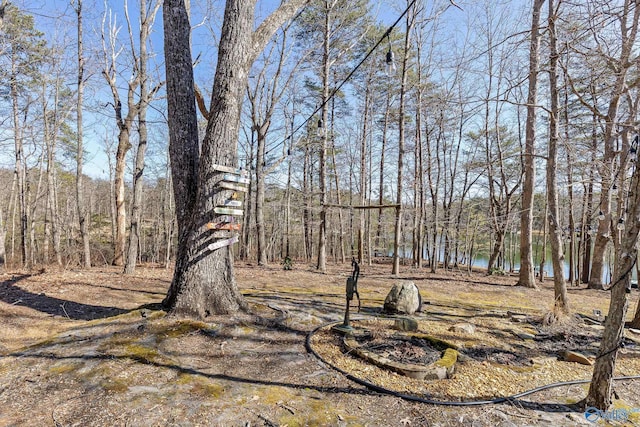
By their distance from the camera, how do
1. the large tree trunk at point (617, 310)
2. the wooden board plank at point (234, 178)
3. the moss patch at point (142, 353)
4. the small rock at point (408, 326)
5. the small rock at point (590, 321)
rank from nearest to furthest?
the large tree trunk at point (617, 310), the moss patch at point (142, 353), the wooden board plank at point (234, 178), the small rock at point (408, 326), the small rock at point (590, 321)

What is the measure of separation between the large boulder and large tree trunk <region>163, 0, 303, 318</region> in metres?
2.15

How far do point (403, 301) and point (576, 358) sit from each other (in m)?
1.92

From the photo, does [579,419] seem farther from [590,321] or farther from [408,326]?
[590,321]

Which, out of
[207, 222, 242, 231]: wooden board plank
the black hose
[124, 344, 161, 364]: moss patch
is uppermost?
[207, 222, 242, 231]: wooden board plank

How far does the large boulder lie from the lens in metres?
4.26

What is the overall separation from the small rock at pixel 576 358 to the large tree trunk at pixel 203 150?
136 inches

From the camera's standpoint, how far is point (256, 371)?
7.65 ft

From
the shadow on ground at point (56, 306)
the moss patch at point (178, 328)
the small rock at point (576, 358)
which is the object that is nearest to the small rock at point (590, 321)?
the small rock at point (576, 358)

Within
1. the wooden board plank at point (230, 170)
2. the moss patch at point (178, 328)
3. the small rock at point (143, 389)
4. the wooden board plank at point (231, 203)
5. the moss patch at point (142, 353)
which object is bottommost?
the small rock at point (143, 389)

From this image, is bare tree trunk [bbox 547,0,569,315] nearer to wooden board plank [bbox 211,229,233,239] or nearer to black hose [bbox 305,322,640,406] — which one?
black hose [bbox 305,322,640,406]

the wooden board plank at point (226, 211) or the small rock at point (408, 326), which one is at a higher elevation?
the wooden board plank at point (226, 211)

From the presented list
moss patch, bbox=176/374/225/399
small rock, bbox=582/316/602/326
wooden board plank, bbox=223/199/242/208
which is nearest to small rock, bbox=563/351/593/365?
small rock, bbox=582/316/602/326

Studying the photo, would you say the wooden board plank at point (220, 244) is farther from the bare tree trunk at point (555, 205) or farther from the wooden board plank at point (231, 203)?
the bare tree trunk at point (555, 205)

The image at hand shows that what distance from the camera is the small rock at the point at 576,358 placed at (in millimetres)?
2887
